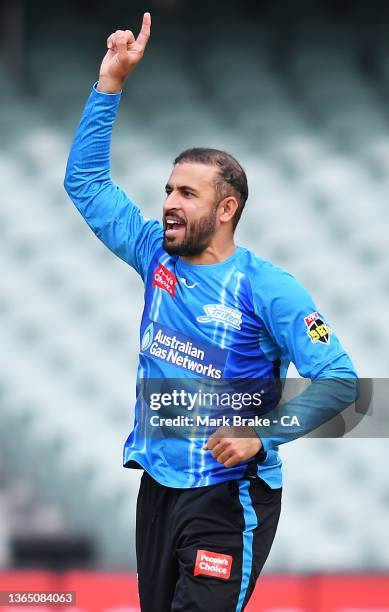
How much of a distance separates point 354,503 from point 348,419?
144 inches

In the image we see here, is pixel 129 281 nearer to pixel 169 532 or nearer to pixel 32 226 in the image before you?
pixel 32 226

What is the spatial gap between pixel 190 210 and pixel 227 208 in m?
0.14

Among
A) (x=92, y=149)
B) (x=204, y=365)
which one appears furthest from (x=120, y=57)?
(x=204, y=365)

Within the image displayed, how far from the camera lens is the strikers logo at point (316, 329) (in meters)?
3.17

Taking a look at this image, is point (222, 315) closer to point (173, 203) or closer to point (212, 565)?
point (173, 203)

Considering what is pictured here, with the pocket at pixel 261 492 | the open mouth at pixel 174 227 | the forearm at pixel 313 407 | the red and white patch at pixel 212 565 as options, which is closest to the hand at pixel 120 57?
the open mouth at pixel 174 227

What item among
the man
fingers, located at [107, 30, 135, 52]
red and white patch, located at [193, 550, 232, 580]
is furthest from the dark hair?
red and white patch, located at [193, 550, 232, 580]

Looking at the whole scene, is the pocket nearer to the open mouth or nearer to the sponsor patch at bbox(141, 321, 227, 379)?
the sponsor patch at bbox(141, 321, 227, 379)

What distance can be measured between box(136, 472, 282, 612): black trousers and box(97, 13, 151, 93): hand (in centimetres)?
115

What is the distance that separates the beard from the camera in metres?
3.32

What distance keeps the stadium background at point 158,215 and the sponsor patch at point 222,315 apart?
2994 mm

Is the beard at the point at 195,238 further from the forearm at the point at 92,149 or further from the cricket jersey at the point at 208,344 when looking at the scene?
the forearm at the point at 92,149

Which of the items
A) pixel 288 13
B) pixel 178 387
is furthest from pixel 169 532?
pixel 288 13

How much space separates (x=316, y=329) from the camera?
125 inches
